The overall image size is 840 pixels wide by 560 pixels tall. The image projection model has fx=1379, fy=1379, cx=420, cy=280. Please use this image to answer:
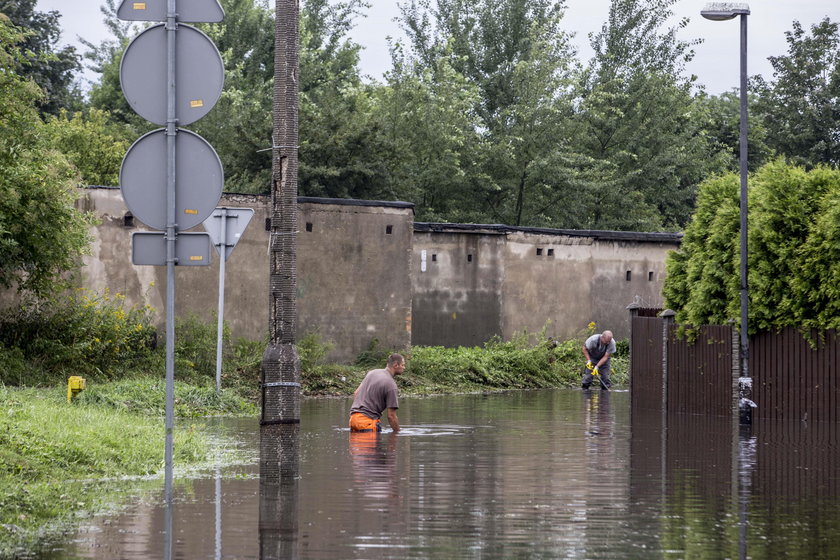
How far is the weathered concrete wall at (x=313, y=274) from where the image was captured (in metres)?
30.8

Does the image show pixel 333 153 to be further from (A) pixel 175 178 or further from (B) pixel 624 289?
(A) pixel 175 178

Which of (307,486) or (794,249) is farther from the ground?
(794,249)

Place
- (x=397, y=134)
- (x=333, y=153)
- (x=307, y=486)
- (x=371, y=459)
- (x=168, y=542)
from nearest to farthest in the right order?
1. (x=168, y=542)
2. (x=307, y=486)
3. (x=371, y=459)
4. (x=333, y=153)
5. (x=397, y=134)

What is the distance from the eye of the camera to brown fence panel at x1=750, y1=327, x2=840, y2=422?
23.3 metres

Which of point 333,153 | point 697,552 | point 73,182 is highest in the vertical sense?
point 333,153

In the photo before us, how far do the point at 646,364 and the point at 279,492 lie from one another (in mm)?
15976

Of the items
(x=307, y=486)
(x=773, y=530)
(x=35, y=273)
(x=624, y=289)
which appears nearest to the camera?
(x=773, y=530)

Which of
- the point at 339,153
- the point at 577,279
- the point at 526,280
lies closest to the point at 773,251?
the point at 526,280

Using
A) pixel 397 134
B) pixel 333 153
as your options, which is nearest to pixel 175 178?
pixel 333 153

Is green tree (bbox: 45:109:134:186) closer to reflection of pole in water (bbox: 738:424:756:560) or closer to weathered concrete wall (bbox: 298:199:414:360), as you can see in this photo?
weathered concrete wall (bbox: 298:199:414:360)

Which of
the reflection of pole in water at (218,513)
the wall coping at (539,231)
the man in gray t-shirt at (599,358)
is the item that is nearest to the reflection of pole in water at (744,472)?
the reflection of pole in water at (218,513)

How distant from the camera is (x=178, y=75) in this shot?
33.4 ft

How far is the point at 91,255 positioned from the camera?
29188 mm

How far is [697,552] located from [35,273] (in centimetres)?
1917
